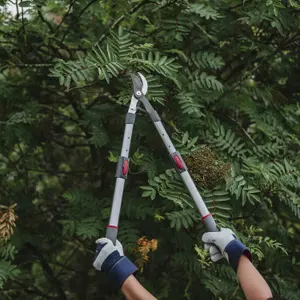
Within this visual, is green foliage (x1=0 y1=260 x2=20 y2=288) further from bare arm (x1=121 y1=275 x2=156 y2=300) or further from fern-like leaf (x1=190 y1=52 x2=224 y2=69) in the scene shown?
fern-like leaf (x1=190 y1=52 x2=224 y2=69)

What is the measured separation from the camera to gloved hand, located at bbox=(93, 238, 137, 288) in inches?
73.8

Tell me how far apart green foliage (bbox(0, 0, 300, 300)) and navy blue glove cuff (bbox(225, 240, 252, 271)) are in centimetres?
32

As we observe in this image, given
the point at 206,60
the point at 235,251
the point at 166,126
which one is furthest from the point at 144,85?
the point at 235,251

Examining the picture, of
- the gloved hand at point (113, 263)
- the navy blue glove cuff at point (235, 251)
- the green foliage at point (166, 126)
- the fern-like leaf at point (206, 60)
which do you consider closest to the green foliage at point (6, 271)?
the green foliage at point (166, 126)

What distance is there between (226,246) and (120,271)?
430mm

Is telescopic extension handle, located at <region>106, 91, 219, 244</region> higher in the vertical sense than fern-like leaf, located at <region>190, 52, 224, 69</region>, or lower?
lower

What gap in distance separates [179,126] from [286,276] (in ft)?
3.67

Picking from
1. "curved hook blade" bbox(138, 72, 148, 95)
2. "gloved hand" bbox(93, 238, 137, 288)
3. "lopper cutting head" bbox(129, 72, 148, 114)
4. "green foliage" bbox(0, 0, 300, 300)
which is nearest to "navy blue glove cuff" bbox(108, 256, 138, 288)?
"gloved hand" bbox(93, 238, 137, 288)

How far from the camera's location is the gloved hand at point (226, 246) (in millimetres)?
2016

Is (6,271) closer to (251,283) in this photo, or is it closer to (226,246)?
(226,246)

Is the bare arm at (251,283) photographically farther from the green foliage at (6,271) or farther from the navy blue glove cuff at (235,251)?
Answer: the green foliage at (6,271)

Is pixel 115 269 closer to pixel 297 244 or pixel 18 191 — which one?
pixel 18 191

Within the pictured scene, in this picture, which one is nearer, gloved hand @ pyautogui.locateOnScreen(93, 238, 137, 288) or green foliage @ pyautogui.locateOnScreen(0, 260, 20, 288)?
gloved hand @ pyautogui.locateOnScreen(93, 238, 137, 288)

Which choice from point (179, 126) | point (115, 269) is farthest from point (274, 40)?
point (115, 269)
